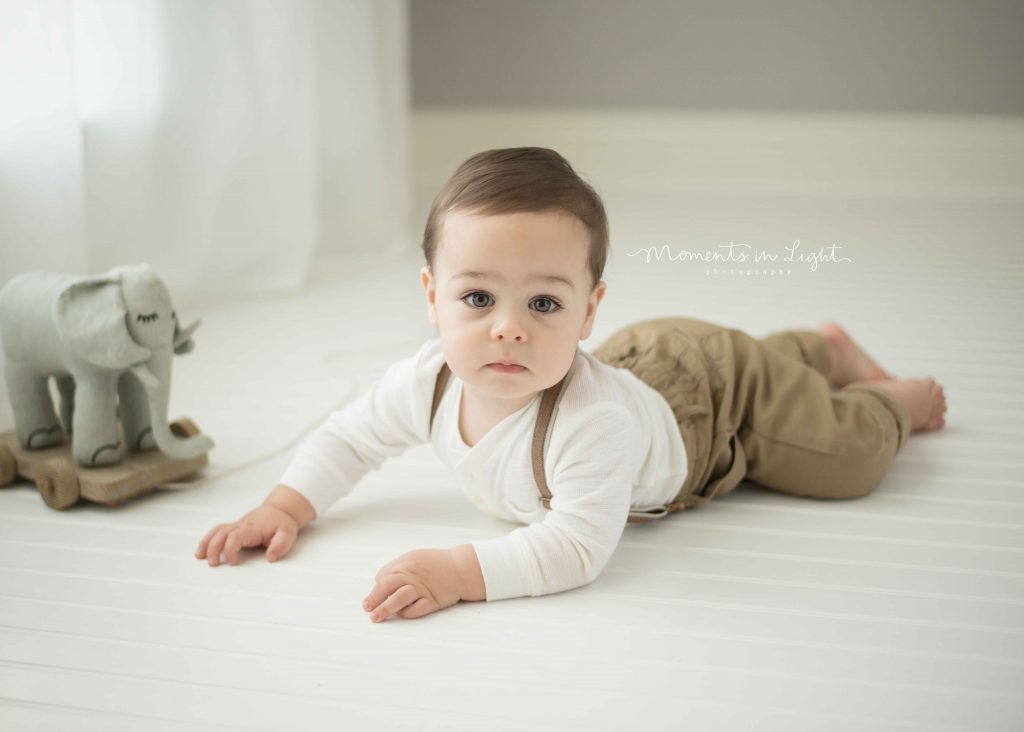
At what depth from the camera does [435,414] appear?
121cm

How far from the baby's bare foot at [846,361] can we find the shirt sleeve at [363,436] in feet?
2.43

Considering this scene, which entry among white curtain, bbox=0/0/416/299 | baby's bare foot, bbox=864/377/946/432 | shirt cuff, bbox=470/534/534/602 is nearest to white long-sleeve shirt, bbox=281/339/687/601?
shirt cuff, bbox=470/534/534/602

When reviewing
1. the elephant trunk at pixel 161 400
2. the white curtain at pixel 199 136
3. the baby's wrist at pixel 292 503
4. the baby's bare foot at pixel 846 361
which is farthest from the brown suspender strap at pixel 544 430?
the white curtain at pixel 199 136

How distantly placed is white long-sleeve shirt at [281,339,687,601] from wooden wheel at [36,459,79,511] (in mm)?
268

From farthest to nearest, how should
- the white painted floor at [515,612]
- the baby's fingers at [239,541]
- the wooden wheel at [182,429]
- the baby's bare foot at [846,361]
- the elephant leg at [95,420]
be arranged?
the baby's bare foot at [846,361], the wooden wheel at [182,429], the elephant leg at [95,420], the baby's fingers at [239,541], the white painted floor at [515,612]

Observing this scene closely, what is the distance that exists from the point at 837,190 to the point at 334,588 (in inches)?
113

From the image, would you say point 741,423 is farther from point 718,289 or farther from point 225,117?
point 225,117

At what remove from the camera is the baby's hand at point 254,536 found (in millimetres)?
1158

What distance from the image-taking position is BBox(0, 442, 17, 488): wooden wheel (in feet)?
4.37

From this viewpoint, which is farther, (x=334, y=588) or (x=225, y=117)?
(x=225, y=117)

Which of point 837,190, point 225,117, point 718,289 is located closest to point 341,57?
point 225,117

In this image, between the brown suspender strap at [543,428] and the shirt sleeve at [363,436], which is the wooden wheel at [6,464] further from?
the brown suspender strap at [543,428]

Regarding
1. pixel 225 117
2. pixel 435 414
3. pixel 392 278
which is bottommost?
pixel 392 278

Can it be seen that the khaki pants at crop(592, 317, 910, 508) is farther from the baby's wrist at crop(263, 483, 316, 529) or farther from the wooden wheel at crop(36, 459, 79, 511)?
the wooden wheel at crop(36, 459, 79, 511)
